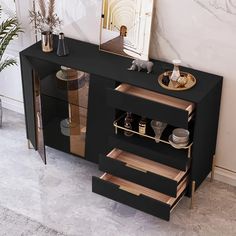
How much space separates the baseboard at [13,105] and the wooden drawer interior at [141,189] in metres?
1.18

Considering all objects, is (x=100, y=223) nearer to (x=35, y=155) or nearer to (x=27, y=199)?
(x=27, y=199)

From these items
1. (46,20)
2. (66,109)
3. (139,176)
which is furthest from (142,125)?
(46,20)

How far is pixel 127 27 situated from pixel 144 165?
2.66ft

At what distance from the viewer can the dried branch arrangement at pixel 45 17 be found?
3449 mm

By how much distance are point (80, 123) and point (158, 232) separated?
0.84 metres

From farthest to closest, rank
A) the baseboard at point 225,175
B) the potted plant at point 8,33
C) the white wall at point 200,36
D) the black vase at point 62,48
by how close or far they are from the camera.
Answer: the potted plant at point 8,33
the baseboard at point 225,175
the black vase at point 62,48
the white wall at point 200,36

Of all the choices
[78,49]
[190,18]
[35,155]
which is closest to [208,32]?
[190,18]

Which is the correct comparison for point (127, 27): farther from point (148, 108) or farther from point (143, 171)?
point (143, 171)

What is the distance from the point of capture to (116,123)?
3.17 meters

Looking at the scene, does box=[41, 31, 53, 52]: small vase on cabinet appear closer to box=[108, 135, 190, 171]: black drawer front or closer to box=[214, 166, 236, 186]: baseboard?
box=[108, 135, 190, 171]: black drawer front

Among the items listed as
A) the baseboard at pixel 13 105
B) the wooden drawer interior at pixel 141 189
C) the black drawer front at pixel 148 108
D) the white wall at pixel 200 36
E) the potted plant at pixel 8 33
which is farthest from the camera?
the baseboard at pixel 13 105

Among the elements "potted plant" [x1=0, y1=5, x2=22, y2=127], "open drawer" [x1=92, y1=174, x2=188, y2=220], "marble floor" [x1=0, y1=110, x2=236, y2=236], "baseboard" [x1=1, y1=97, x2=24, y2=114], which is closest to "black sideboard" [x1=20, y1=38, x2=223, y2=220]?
"open drawer" [x1=92, y1=174, x2=188, y2=220]

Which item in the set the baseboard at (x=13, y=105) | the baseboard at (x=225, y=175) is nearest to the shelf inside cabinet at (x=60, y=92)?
the baseboard at (x=13, y=105)

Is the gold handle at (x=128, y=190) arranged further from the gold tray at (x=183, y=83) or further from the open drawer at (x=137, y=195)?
the gold tray at (x=183, y=83)
